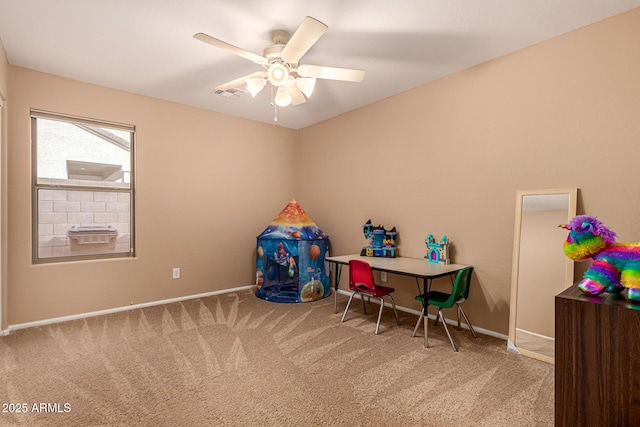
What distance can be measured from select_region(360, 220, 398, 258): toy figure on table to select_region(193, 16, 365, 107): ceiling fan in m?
1.81

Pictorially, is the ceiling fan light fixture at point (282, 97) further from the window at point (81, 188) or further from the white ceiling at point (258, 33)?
the window at point (81, 188)

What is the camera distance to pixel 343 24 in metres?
2.43

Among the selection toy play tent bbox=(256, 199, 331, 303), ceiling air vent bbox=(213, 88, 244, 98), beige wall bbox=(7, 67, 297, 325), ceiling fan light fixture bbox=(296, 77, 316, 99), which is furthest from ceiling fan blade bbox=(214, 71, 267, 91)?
toy play tent bbox=(256, 199, 331, 303)

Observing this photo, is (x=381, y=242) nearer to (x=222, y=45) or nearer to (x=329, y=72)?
(x=329, y=72)

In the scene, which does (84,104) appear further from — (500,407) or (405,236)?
(500,407)

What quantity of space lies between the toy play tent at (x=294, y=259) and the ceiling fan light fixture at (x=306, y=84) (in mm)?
1986

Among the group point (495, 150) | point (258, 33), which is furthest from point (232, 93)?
point (495, 150)

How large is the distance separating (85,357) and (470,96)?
4.05m

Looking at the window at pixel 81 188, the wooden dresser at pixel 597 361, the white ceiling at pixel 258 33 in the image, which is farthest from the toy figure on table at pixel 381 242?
the window at pixel 81 188

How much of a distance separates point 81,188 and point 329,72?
9.77 ft

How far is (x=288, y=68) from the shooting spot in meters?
2.50

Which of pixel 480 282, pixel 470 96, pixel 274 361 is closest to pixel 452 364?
pixel 480 282

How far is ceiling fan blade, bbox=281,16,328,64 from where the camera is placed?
75.2 inches

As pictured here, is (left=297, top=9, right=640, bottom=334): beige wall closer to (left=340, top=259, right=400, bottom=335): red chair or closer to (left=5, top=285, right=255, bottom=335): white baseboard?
(left=340, top=259, right=400, bottom=335): red chair
